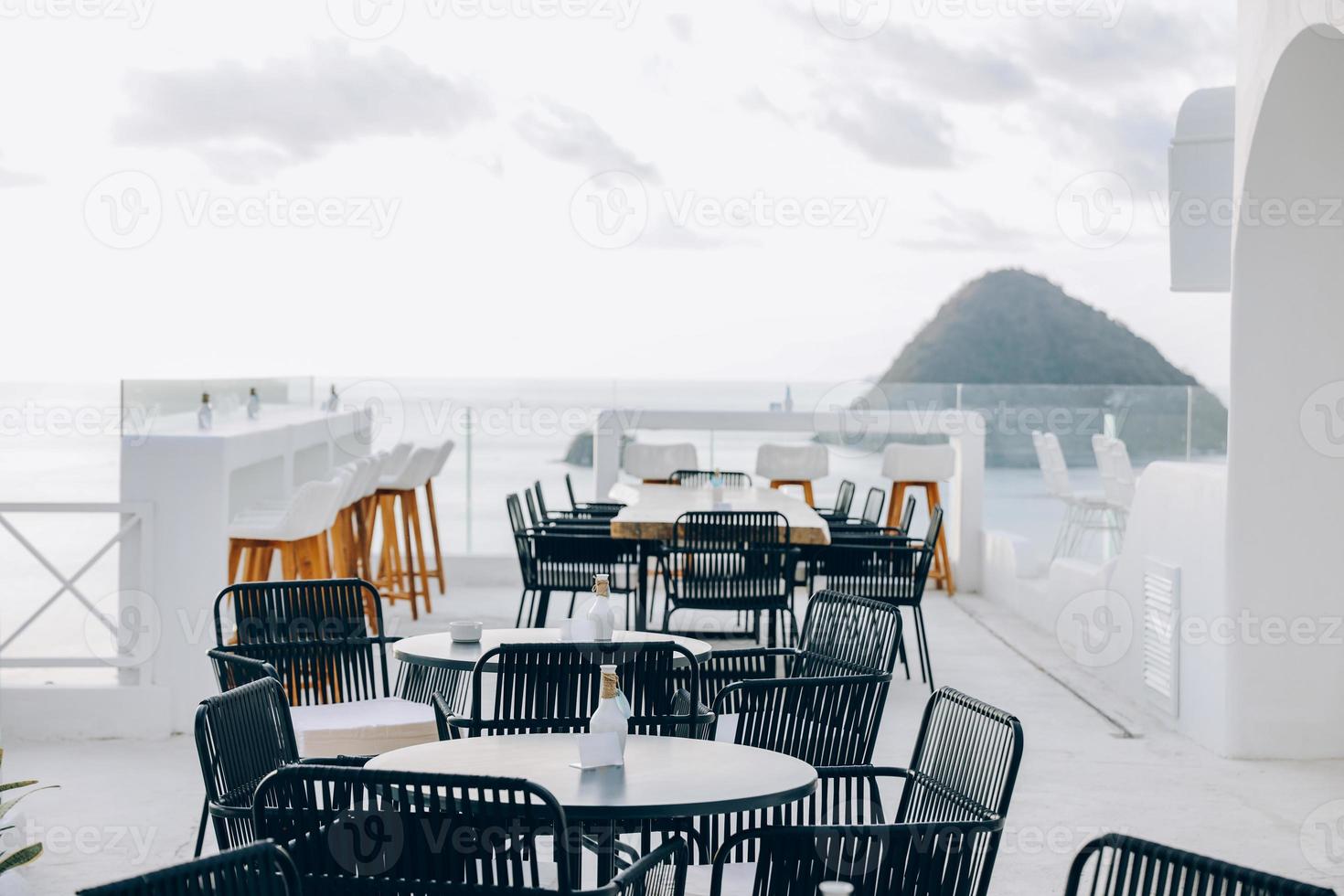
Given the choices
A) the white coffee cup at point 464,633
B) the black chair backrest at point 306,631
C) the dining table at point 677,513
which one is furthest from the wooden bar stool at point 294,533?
the white coffee cup at point 464,633

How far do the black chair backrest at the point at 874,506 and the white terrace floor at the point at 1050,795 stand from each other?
1.41 meters

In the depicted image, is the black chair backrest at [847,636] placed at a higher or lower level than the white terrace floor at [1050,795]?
higher

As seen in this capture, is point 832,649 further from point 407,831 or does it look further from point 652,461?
point 652,461

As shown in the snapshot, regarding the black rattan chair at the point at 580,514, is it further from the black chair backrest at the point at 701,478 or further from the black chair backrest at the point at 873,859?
the black chair backrest at the point at 873,859

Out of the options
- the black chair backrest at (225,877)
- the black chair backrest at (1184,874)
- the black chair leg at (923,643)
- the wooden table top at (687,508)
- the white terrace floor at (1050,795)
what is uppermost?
the wooden table top at (687,508)

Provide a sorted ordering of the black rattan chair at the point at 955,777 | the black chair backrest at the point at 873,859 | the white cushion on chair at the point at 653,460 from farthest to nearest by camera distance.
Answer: the white cushion on chair at the point at 653,460 < the black rattan chair at the point at 955,777 < the black chair backrest at the point at 873,859

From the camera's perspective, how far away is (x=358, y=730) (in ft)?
12.6

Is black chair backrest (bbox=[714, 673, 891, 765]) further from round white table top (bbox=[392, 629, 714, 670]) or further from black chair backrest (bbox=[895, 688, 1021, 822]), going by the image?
black chair backrest (bbox=[895, 688, 1021, 822])

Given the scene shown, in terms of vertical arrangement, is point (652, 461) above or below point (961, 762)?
above

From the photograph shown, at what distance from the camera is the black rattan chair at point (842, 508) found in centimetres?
789

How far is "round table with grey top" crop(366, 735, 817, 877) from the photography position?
93.0 inches

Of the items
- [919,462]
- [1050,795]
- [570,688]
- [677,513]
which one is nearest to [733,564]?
Result: [677,513]

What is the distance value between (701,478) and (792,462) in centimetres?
92

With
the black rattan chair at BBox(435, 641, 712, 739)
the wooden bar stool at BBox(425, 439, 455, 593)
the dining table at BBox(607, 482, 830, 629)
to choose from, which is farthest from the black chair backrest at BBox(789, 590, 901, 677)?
the wooden bar stool at BBox(425, 439, 455, 593)
